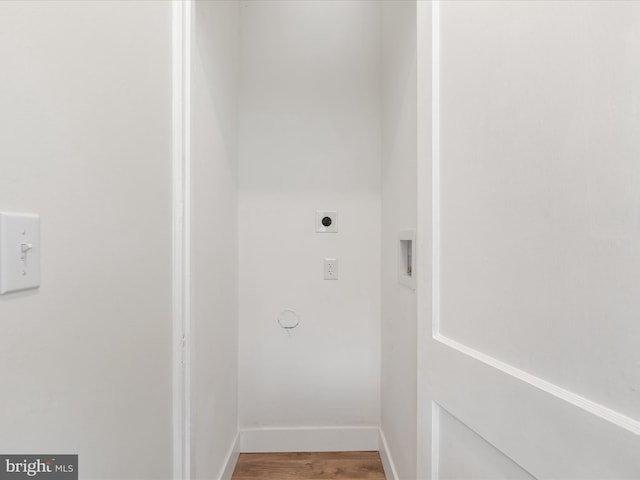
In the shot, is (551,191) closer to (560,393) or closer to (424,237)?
(560,393)

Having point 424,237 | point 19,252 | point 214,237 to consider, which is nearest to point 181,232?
point 214,237

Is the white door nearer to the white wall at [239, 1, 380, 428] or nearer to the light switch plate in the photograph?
the light switch plate

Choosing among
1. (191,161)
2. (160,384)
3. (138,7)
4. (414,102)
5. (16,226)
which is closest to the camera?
(16,226)

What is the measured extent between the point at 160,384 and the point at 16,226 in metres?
0.62

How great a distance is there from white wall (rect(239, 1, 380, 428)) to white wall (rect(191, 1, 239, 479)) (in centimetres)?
11

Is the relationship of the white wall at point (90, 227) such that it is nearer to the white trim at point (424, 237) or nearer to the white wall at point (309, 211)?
the white trim at point (424, 237)

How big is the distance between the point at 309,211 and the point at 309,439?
1.23 meters

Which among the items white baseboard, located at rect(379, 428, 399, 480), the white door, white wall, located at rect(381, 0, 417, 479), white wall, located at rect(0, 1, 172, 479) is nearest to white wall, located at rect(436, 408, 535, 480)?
the white door

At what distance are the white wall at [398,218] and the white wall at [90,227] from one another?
0.86 metres

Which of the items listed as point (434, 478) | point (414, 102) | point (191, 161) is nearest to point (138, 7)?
point (191, 161)

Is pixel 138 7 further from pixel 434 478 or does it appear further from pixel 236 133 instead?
pixel 434 478

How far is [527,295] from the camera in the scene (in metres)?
0.58

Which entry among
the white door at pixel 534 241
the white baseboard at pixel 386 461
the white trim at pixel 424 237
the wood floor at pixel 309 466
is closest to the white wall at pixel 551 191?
the white door at pixel 534 241

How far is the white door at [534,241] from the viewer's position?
1.41ft
